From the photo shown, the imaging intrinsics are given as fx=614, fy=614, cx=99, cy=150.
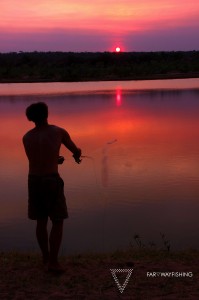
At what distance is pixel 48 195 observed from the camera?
4938 mm

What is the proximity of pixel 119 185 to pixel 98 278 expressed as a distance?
15.5 feet

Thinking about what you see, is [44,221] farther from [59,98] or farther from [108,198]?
[59,98]

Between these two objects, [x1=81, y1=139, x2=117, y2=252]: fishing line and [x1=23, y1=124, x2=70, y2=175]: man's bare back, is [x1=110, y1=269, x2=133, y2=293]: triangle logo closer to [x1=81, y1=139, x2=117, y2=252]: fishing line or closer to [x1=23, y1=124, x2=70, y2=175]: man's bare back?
[x1=23, y1=124, x2=70, y2=175]: man's bare back

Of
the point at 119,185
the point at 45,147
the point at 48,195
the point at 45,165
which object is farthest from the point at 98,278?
the point at 119,185

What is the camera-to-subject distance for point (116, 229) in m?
7.54

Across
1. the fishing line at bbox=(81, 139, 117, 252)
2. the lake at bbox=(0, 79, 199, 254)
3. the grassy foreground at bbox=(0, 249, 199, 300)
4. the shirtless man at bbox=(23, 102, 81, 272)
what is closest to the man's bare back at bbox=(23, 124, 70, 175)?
the shirtless man at bbox=(23, 102, 81, 272)

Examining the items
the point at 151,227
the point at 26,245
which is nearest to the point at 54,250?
the point at 26,245

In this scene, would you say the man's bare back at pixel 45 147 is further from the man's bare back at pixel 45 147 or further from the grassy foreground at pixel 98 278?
the grassy foreground at pixel 98 278

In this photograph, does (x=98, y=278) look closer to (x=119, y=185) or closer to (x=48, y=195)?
(x=48, y=195)

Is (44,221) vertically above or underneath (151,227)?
above

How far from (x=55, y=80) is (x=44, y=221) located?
164 feet

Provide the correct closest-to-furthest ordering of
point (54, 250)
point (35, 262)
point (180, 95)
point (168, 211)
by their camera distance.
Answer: point (54, 250) < point (35, 262) < point (168, 211) < point (180, 95)

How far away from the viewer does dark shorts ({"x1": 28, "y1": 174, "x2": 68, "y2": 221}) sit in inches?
194

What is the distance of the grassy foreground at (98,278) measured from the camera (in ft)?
15.3
